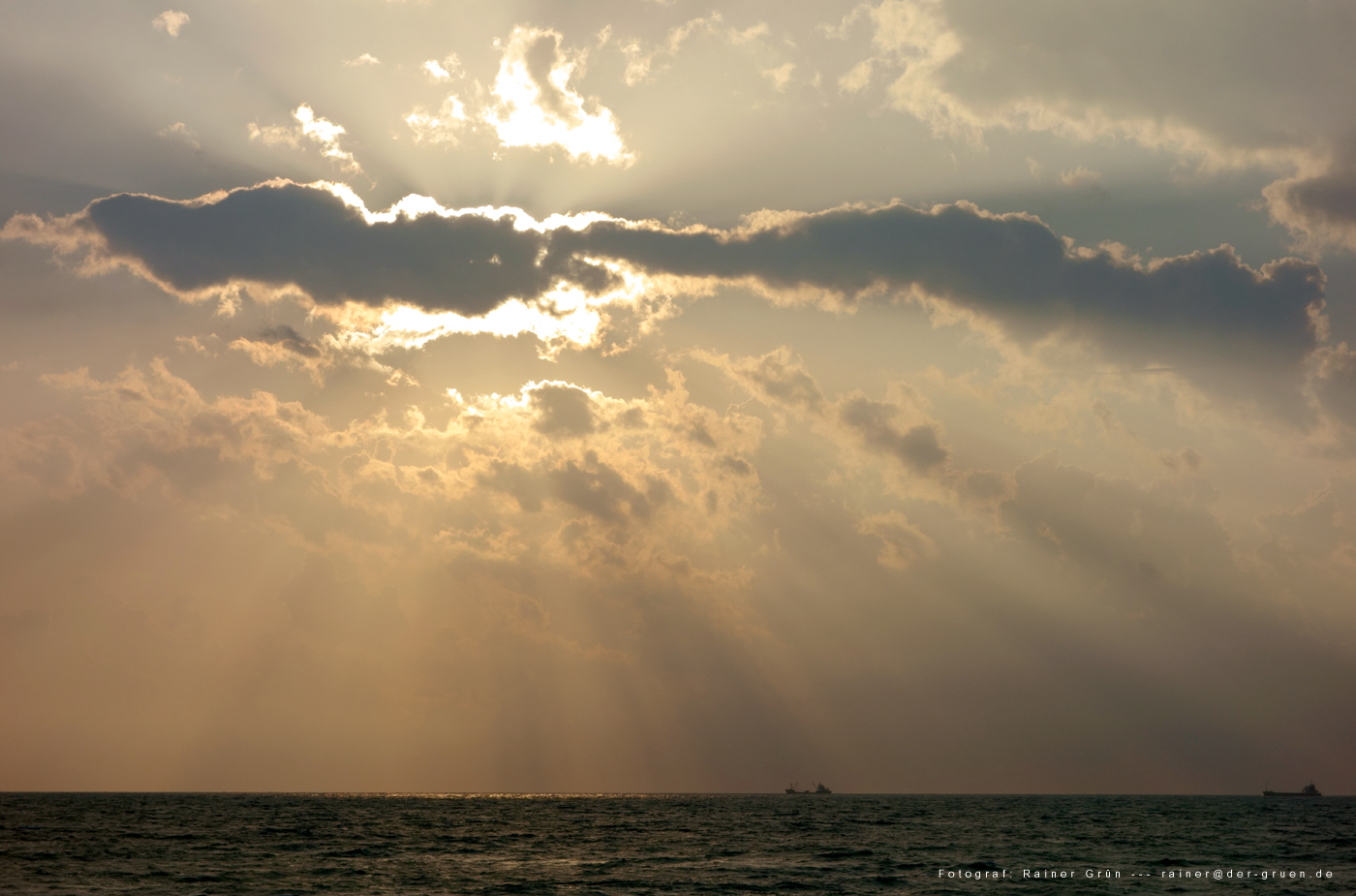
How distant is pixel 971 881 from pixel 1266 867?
31.6 m

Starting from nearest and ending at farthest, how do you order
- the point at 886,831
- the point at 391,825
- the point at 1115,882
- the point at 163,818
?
1. the point at 1115,882
2. the point at 886,831
3. the point at 391,825
4. the point at 163,818

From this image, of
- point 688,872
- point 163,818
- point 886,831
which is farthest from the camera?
point 163,818

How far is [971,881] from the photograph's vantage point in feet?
250

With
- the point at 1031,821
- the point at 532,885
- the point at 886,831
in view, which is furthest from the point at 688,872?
the point at 1031,821

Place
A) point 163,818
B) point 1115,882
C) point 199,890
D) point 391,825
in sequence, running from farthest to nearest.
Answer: point 163,818
point 391,825
point 1115,882
point 199,890

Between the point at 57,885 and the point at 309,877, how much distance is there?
1774 cm

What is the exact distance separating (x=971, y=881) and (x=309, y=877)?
52909mm

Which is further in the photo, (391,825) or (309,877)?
(391,825)

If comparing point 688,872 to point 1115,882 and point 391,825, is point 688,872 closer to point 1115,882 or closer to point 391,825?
point 1115,882

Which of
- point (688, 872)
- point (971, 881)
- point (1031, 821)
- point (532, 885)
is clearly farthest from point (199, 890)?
point (1031, 821)

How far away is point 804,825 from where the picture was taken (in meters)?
160

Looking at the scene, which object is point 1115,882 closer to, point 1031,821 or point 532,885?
point 532,885

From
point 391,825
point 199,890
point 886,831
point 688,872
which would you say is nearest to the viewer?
point 199,890

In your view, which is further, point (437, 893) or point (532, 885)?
point (532, 885)
